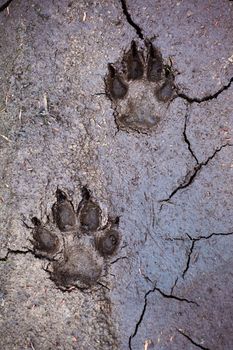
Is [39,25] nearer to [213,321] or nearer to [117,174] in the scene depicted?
[117,174]

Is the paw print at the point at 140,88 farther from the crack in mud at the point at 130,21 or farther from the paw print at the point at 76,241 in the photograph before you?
the paw print at the point at 76,241

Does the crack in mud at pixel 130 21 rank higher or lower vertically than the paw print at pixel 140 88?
higher

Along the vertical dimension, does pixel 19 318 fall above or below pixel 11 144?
below

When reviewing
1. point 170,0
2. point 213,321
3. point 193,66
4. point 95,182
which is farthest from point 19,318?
point 170,0

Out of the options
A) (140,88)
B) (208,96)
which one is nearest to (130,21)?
(140,88)

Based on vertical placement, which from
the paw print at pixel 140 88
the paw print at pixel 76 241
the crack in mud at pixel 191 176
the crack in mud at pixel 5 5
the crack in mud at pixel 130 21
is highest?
the crack in mud at pixel 130 21

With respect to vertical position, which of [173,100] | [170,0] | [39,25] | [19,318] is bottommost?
[19,318]

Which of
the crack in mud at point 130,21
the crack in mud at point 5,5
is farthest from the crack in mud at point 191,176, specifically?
the crack in mud at point 5,5

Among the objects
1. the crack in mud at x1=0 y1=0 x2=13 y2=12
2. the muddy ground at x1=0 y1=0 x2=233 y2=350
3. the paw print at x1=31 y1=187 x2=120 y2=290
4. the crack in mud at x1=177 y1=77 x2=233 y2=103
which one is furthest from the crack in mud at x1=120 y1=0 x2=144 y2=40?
the paw print at x1=31 y1=187 x2=120 y2=290
